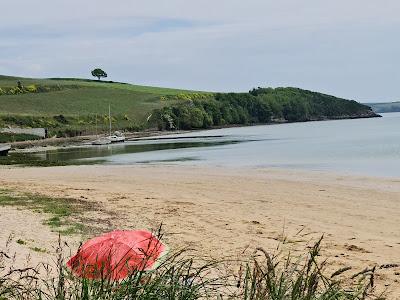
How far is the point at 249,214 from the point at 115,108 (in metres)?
117

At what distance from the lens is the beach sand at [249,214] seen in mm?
10977

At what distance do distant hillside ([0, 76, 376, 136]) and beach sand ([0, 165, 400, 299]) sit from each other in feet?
246

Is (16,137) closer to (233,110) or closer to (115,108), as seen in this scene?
(115,108)

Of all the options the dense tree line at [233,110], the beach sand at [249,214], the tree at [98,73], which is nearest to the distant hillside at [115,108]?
the dense tree line at [233,110]

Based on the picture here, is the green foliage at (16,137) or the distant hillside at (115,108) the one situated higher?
the distant hillside at (115,108)

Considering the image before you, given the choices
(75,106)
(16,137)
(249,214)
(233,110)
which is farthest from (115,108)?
(249,214)

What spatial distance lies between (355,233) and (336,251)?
7.78 feet

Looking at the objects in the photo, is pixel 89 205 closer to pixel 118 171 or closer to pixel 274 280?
pixel 274 280

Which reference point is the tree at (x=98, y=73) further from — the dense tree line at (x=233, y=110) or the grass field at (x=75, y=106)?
the dense tree line at (x=233, y=110)

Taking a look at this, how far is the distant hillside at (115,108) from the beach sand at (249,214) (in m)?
74.9

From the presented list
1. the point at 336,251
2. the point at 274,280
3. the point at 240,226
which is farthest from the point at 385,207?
the point at 274,280

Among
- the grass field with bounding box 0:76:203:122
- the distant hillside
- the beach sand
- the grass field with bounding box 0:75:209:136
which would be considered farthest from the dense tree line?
the beach sand

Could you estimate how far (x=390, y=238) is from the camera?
12.7 metres

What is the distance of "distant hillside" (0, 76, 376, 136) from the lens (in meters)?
107
